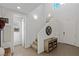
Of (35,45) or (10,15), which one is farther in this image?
(35,45)

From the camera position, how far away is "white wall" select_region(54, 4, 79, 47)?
7.21 ft

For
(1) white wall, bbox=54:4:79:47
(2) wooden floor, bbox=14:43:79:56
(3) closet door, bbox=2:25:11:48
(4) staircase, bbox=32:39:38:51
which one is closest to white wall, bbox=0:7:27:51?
(3) closet door, bbox=2:25:11:48

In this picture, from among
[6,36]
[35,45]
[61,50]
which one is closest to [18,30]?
[6,36]

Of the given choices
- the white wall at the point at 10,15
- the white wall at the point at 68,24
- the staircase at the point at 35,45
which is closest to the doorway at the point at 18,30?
the white wall at the point at 10,15

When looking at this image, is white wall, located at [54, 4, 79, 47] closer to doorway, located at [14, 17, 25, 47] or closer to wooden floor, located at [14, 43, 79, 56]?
wooden floor, located at [14, 43, 79, 56]

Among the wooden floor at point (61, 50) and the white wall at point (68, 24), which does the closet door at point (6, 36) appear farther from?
the white wall at point (68, 24)

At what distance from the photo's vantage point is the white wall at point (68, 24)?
220 cm

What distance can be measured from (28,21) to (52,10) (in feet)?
1.82

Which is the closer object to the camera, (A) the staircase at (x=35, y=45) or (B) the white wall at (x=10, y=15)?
(B) the white wall at (x=10, y=15)

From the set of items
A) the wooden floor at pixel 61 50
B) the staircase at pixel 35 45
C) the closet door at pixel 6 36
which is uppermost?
the closet door at pixel 6 36

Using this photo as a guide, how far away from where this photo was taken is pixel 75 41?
2.17m

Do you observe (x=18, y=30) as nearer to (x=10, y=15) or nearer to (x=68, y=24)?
(x=10, y=15)

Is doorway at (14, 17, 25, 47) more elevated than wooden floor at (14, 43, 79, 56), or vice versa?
doorway at (14, 17, 25, 47)

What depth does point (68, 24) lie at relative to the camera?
227 centimetres
